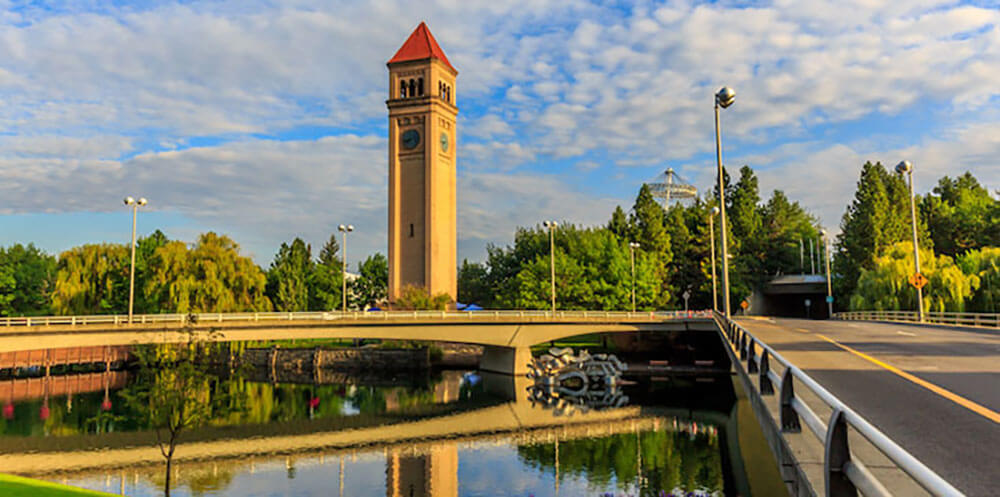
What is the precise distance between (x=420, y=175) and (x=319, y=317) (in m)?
33.1

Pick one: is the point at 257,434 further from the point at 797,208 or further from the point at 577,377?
the point at 797,208

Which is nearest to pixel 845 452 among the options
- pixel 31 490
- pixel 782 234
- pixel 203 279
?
pixel 31 490

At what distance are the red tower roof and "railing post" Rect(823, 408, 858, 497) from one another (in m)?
79.0

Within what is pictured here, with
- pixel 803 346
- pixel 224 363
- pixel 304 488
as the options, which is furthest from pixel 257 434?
pixel 224 363

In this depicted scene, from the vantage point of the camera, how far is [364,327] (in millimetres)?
50844

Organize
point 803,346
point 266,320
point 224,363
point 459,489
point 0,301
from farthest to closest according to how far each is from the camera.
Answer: point 0,301, point 224,363, point 266,320, point 459,489, point 803,346

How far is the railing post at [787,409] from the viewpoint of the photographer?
7723mm

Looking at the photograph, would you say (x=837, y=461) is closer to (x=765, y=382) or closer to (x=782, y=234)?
(x=765, y=382)

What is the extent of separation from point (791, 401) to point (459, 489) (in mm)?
18870

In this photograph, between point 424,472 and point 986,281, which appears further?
point 986,281

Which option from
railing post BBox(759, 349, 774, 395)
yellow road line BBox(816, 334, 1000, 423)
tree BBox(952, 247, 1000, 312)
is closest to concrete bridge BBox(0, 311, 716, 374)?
tree BBox(952, 247, 1000, 312)

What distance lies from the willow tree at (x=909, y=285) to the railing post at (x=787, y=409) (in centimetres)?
4811

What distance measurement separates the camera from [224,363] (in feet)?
224

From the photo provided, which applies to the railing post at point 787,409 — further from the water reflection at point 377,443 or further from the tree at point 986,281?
the tree at point 986,281
